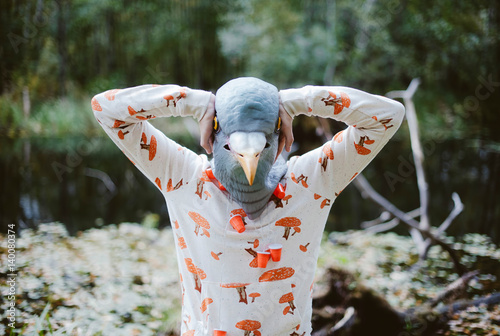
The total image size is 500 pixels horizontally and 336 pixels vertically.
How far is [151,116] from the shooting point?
29.1 inches

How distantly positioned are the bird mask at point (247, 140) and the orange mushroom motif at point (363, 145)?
0.16 metres

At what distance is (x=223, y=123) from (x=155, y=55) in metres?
3.97

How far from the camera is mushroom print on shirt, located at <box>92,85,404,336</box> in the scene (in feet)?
2.37

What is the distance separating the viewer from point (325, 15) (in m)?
5.11

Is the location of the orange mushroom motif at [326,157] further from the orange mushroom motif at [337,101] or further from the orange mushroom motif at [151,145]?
the orange mushroom motif at [151,145]

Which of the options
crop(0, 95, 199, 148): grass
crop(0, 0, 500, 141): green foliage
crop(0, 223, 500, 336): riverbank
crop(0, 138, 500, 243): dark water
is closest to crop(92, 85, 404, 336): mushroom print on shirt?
crop(0, 223, 500, 336): riverbank

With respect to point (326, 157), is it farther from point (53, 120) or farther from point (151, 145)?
point (53, 120)

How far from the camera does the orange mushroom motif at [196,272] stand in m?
0.75

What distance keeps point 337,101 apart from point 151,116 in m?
0.34

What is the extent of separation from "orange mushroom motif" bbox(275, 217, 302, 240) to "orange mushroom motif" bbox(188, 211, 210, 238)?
128 mm

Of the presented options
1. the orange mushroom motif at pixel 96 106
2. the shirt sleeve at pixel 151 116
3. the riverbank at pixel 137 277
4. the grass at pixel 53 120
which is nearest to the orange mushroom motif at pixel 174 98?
the shirt sleeve at pixel 151 116

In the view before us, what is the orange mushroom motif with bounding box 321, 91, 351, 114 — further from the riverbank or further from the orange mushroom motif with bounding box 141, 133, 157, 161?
the riverbank

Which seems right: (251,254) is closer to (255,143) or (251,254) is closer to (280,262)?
(280,262)

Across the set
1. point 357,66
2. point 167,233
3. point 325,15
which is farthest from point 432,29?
point 167,233
